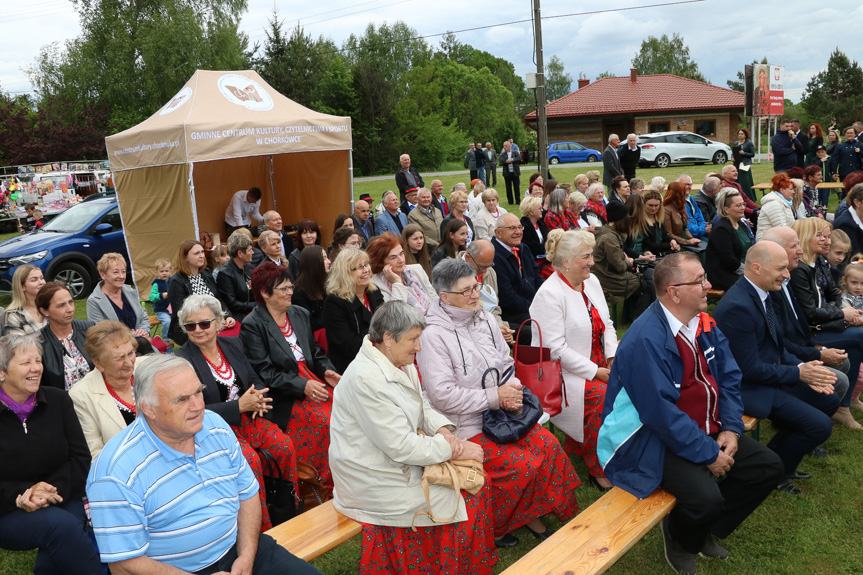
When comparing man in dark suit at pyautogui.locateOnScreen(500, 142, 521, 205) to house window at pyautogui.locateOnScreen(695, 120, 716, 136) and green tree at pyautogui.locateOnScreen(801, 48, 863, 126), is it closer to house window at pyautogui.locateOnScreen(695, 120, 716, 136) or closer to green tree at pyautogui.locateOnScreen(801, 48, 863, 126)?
house window at pyautogui.locateOnScreen(695, 120, 716, 136)

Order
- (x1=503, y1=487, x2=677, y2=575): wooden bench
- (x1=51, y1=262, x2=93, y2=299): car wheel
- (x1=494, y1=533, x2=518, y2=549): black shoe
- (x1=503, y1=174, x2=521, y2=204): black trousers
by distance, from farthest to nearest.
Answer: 1. (x1=503, y1=174, x2=521, y2=204): black trousers
2. (x1=51, y1=262, x2=93, y2=299): car wheel
3. (x1=494, y1=533, x2=518, y2=549): black shoe
4. (x1=503, y1=487, x2=677, y2=575): wooden bench

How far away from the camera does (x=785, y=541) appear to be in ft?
12.1

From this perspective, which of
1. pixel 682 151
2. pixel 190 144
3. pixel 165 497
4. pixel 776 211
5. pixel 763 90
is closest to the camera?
pixel 165 497

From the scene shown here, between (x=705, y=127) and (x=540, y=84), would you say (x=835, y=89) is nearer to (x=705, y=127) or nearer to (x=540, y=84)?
(x=705, y=127)

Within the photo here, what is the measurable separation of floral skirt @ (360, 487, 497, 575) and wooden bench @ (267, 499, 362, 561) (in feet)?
0.56

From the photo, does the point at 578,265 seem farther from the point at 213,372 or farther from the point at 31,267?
the point at 31,267

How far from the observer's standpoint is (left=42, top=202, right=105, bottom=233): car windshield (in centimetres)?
1139

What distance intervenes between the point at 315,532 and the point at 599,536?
4.61ft

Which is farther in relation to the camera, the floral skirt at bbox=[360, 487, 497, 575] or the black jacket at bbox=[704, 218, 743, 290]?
the black jacket at bbox=[704, 218, 743, 290]

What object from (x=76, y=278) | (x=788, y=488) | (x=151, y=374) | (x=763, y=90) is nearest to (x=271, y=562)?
(x=151, y=374)

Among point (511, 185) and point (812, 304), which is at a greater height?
point (511, 185)

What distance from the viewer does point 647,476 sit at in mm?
3389

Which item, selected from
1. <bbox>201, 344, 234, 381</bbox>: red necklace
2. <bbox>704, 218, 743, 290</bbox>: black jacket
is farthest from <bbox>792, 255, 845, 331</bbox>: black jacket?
<bbox>201, 344, 234, 381</bbox>: red necklace

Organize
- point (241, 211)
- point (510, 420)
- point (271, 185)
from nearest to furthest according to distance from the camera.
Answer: point (510, 420)
point (241, 211)
point (271, 185)
